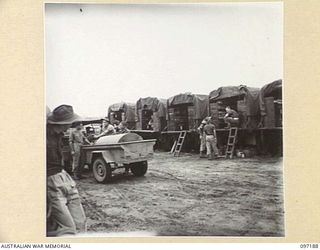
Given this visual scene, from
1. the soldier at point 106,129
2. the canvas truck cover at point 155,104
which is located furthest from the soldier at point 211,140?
the soldier at point 106,129

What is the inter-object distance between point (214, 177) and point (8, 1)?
0.66 m

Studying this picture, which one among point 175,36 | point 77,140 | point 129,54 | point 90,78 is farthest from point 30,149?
point 175,36

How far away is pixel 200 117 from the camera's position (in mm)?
1230

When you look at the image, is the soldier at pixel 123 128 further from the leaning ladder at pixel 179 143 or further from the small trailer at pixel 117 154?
the leaning ladder at pixel 179 143

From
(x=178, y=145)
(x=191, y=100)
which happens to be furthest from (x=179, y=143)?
(x=191, y=100)

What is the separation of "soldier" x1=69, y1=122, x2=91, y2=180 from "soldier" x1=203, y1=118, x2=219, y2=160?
31 centimetres

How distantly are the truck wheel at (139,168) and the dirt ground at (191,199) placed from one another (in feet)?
0.04

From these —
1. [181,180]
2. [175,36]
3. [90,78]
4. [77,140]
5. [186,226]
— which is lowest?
[186,226]

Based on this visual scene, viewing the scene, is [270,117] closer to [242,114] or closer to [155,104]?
[242,114]

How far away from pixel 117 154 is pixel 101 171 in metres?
→ 0.06

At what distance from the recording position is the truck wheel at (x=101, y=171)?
4.03 ft

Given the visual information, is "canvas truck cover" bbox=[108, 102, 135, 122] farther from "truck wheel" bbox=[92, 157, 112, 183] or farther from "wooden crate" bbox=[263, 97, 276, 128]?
"wooden crate" bbox=[263, 97, 276, 128]

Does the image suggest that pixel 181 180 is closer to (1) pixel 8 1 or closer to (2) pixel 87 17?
(2) pixel 87 17

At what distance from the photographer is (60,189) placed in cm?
122
